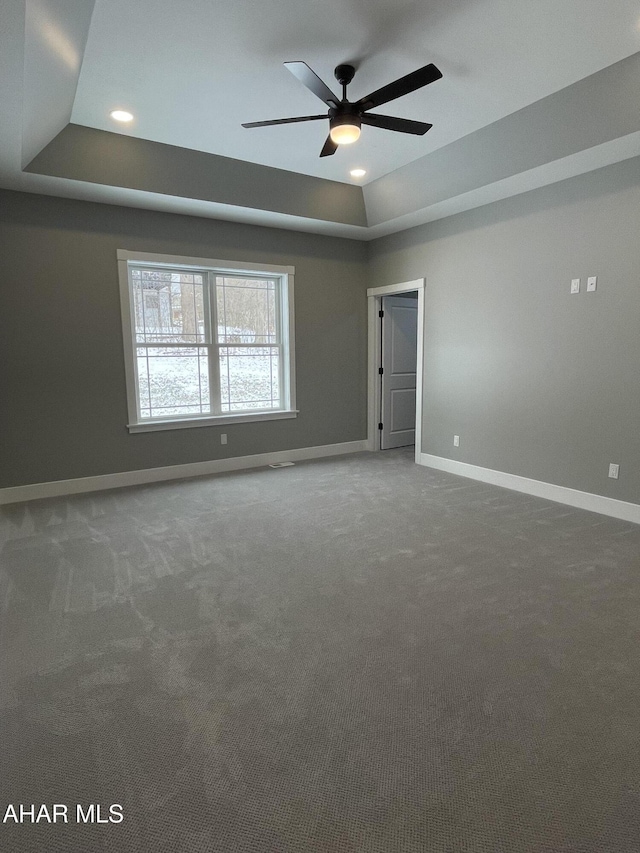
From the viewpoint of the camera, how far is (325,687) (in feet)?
6.12

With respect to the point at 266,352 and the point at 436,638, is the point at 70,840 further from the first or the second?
the point at 266,352

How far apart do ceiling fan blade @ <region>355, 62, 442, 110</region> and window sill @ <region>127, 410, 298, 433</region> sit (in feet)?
11.2

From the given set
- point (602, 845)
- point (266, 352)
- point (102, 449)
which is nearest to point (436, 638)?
point (602, 845)

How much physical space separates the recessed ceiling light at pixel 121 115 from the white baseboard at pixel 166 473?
314 cm

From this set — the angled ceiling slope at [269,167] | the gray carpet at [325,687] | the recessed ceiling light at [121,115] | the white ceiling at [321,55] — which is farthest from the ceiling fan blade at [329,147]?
the gray carpet at [325,687]

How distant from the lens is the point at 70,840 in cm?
129

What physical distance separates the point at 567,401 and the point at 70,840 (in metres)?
4.21

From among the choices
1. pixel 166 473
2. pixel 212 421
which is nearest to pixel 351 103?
pixel 212 421

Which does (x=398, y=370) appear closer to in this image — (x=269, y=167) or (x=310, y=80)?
(x=269, y=167)

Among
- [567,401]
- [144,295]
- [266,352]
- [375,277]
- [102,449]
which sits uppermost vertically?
[375,277]

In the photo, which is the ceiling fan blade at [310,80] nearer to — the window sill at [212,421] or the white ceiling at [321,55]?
the white ceiling at [321,55]

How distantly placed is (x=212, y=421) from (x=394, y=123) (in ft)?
11.2

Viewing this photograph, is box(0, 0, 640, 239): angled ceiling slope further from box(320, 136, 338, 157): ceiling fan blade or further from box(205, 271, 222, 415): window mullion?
box(320, 136, 338, 157): ceiling fan blade

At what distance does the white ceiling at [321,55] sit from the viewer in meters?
2.40
